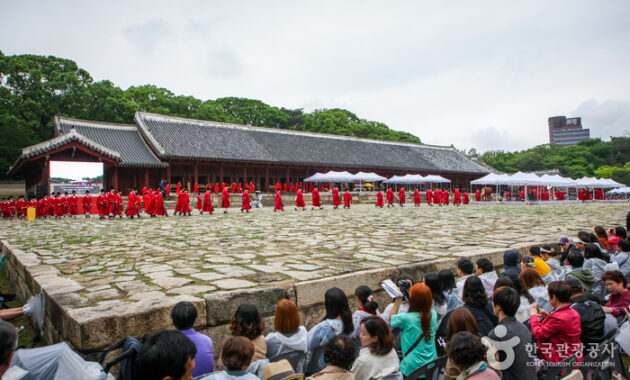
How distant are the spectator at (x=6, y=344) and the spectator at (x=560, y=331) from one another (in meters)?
3.80

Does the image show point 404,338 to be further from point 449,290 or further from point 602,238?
point 602,238

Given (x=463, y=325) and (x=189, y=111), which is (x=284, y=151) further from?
(x=463, y=325)

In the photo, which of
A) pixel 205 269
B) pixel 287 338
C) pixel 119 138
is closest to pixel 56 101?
pixel 119 138

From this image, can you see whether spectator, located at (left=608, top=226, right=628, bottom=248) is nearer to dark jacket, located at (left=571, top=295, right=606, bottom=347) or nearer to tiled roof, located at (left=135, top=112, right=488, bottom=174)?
dark jacket, located at (left=571, top=295, right=606, bottom=347)

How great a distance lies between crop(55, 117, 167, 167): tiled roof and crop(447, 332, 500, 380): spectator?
25.6 meters

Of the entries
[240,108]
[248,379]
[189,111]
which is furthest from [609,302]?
[240,108]

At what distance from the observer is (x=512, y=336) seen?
9.77 ft

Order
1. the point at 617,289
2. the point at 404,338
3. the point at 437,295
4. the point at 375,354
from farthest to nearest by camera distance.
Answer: the point at 617,289
the point at 437,295
the point at 404,338
the point at 375,354

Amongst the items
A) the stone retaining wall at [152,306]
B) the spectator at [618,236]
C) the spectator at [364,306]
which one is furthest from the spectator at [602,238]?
the spectator at [364,306]

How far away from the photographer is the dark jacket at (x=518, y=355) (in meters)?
2.88

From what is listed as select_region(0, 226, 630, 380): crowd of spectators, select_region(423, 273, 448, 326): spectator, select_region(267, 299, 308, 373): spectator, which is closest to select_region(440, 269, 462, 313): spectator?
select_region(0, 226, 630, 380): crowd of spectators

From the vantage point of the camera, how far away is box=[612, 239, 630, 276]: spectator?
17.5 feet

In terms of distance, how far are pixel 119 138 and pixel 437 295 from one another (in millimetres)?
28262

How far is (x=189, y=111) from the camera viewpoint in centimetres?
4359
